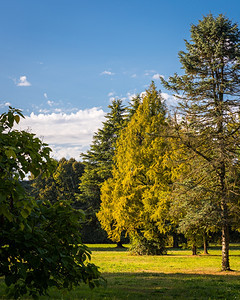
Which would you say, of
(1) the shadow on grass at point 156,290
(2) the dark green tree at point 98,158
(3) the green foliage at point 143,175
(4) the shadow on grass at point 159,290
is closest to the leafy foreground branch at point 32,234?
(1) the shadow on grass at point 156,290

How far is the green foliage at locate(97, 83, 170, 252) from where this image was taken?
20.9m

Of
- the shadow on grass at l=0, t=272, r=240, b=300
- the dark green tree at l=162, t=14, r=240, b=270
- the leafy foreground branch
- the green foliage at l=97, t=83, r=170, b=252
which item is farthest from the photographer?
the green foliage at l=97, t=83, r=170, b=252

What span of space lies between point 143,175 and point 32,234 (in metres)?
18.8

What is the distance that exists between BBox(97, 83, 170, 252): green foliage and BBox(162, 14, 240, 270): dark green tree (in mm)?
5318

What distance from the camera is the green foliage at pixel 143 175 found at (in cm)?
2088

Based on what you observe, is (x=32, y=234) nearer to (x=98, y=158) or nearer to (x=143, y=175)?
(x=143, y=175)

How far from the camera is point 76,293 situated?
8.73m

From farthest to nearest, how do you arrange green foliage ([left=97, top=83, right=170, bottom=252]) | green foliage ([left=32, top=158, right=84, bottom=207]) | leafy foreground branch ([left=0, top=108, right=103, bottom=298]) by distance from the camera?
green foliage ([left=32, top=158, right=84, bottom=207])
green foliage ([left=97, top=83, right=170, bottom=252])
leafy foreground branch ([left=0, top=108, right=103, bottom=298])

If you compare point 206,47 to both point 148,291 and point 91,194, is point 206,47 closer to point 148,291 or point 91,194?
point 148,291

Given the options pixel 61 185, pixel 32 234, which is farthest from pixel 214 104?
pixel 61 185

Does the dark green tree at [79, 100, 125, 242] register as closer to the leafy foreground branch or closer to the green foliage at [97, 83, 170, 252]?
the green foliage at [97, 83, 170, 252]

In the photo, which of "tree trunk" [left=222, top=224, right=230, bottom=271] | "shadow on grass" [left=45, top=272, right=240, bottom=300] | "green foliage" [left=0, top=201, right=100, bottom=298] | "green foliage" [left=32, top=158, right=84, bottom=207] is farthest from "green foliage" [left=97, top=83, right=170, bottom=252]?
"green foliage" [left=32, top=158, right=84, bottom=207]

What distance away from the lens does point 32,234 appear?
3.82 metres

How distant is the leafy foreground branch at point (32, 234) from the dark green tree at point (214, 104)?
10.7 metres
